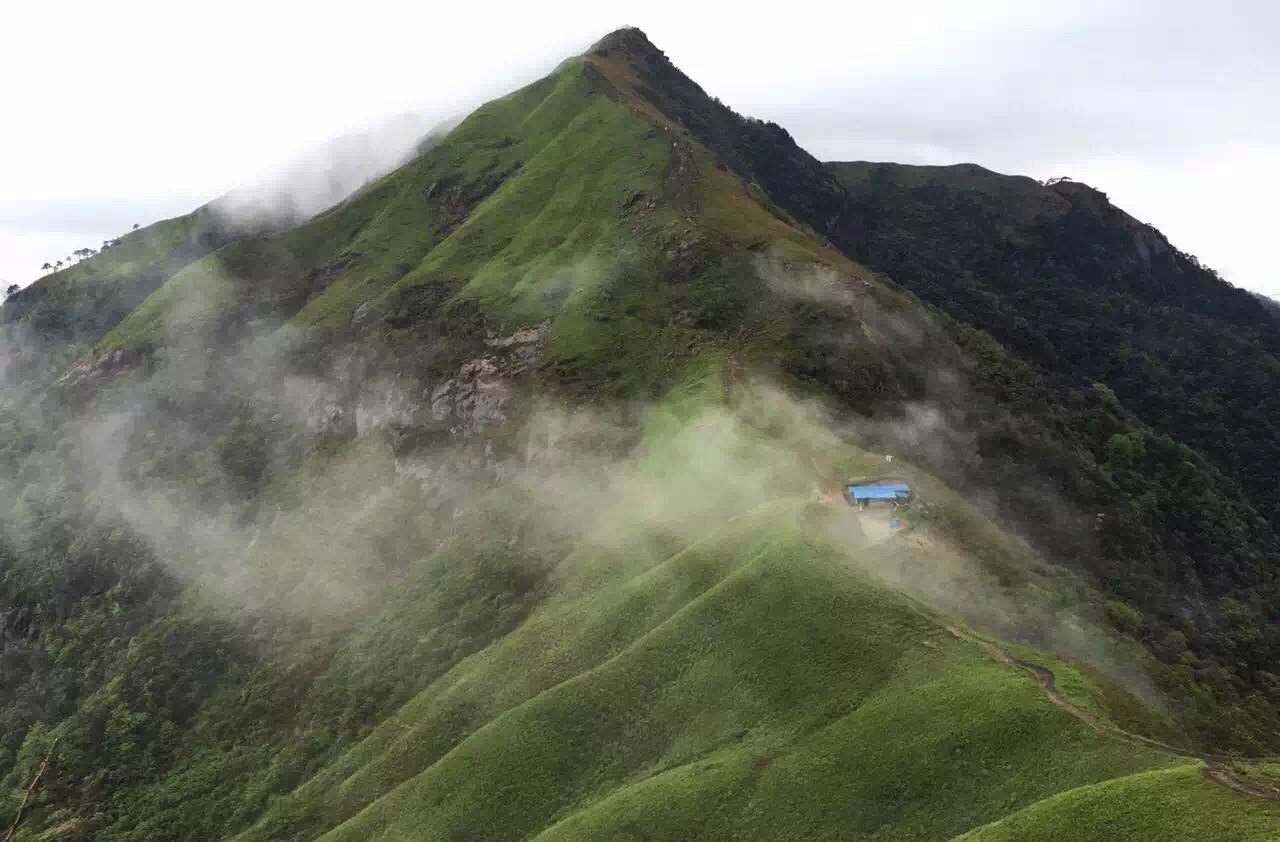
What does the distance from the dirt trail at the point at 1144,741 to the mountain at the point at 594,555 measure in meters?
0.30

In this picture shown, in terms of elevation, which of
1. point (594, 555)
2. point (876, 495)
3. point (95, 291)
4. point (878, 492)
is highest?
point (95, 291)

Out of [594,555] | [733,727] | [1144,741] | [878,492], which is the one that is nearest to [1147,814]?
[1144,741]

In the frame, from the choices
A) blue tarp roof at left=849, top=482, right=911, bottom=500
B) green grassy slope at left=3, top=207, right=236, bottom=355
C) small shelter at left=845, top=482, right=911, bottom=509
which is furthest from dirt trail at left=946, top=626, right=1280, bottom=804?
green grassy slope at left=3, top=207, right=236, bottom=355

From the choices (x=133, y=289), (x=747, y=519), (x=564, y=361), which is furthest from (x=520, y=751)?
(x=133, y=289)

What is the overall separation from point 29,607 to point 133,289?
9903 centimetres

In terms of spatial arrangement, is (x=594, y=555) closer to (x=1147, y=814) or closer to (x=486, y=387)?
(x=486, y=387)

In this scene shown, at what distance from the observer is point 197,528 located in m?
111

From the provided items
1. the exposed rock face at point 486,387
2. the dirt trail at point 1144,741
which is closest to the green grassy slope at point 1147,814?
the dirt trail at point 1144,741

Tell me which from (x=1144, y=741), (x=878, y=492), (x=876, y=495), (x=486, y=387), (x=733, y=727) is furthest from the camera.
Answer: (x=486, y=387)

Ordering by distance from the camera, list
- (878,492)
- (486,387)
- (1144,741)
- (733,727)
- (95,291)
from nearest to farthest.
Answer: (1144,741)
(733,727)
(878,492)
(486,387)
(95,291)

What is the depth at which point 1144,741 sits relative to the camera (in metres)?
36.2

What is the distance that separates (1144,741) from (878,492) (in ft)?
91.3

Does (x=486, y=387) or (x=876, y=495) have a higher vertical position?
(x=486, y=387)

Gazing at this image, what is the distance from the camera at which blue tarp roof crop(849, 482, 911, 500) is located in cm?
6198
